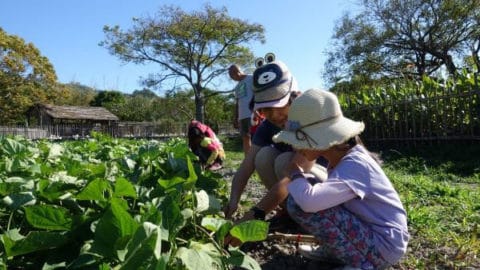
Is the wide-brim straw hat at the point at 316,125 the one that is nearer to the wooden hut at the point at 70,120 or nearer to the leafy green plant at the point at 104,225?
the leafy green plant at the point at 104,225

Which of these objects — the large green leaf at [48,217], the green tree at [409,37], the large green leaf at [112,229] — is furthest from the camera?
the green tree at [409,37]

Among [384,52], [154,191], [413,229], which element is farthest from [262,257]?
[384,52]

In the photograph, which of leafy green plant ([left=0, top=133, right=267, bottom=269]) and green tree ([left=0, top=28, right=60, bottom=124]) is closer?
leafy green plant ([left=0, top=133, right=267, bottom=269])

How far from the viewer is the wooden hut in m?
34.7

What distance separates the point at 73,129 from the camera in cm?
3512

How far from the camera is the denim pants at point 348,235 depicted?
1638mm

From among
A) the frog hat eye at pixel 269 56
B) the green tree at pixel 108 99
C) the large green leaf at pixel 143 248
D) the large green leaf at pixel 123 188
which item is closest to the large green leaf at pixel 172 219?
the large green leaf at pixel 123 188

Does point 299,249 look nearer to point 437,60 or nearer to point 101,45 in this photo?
point 437,60

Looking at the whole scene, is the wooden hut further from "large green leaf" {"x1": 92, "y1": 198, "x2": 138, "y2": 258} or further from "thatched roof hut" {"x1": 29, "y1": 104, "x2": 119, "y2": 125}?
"large green leaf" {"x1": 92, "y1": 198, "x2": 138, "y2": 258}

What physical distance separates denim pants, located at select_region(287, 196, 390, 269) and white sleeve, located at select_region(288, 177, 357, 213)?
0.07 meters

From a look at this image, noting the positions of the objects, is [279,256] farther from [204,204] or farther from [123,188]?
[123,188]

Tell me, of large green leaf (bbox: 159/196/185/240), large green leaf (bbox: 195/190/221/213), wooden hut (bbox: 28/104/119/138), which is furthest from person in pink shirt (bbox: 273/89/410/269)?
wooden hut (bbox: 28/104/119/138)

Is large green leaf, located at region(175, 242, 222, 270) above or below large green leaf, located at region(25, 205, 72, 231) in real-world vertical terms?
below

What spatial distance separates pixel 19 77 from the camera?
109ft
